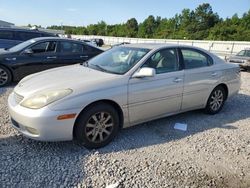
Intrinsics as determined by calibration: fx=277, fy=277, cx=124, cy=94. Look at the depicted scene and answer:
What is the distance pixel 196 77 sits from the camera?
16.8 ft

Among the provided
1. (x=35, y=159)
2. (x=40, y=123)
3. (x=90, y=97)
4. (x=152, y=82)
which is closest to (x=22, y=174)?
(x=35, y=159)

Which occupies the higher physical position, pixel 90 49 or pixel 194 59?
pixel 194 59

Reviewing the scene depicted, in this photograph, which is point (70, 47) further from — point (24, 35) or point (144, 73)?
point (144, 73)

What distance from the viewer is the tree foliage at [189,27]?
182 feet

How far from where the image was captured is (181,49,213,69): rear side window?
5.08m

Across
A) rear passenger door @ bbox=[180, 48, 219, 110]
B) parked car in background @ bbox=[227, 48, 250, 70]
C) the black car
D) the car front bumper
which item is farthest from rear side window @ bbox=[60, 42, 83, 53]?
parked car in background @ bbox=[227, 48, 250, 70]

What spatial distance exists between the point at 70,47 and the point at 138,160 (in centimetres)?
574

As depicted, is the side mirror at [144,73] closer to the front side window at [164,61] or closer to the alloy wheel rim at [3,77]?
the front side window at [164,61]

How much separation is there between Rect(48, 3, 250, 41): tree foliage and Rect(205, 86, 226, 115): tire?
4837 centimetres

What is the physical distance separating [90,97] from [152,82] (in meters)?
1.14

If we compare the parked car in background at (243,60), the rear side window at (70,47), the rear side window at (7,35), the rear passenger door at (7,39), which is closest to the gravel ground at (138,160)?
the rear side window at (70,47)

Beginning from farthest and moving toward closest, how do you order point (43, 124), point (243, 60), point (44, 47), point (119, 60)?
point (243, 60) → point (44, 47) → point (119, 60) → point (43, 124)

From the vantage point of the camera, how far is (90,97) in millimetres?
3713

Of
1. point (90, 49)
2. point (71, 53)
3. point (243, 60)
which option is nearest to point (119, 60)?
point (71, 53)
